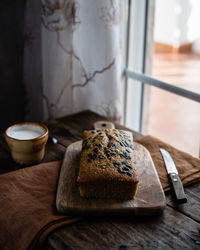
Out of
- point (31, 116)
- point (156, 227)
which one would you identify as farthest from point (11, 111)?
point (156, 227)

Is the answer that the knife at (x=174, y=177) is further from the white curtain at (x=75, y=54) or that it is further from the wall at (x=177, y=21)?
the wall at (x=177, y=21)

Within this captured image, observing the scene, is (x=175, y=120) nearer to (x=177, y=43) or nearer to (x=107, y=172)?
(x=177, y=43)

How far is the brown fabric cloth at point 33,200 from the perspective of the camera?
790mm

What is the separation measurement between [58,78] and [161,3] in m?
0.60

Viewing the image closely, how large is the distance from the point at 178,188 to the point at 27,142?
0.45m

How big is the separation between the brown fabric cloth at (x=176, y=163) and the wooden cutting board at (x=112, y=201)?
0.14ft

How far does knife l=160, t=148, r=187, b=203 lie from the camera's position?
0.90m

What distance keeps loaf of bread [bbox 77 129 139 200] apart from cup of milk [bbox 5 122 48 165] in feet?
0.53

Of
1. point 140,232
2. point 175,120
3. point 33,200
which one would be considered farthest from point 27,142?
point 175,120

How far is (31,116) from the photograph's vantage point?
5.75 ft

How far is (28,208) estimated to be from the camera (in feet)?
2.80

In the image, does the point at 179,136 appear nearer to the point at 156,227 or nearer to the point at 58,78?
the point at 58,78

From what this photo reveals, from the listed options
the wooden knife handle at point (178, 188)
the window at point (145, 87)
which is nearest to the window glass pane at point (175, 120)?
the window at point (145, 87)

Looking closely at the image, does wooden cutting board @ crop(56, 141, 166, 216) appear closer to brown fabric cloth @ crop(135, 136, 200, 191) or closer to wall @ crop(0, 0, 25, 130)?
brown fabric cloth @ crop(135, 136, 200, 191)
